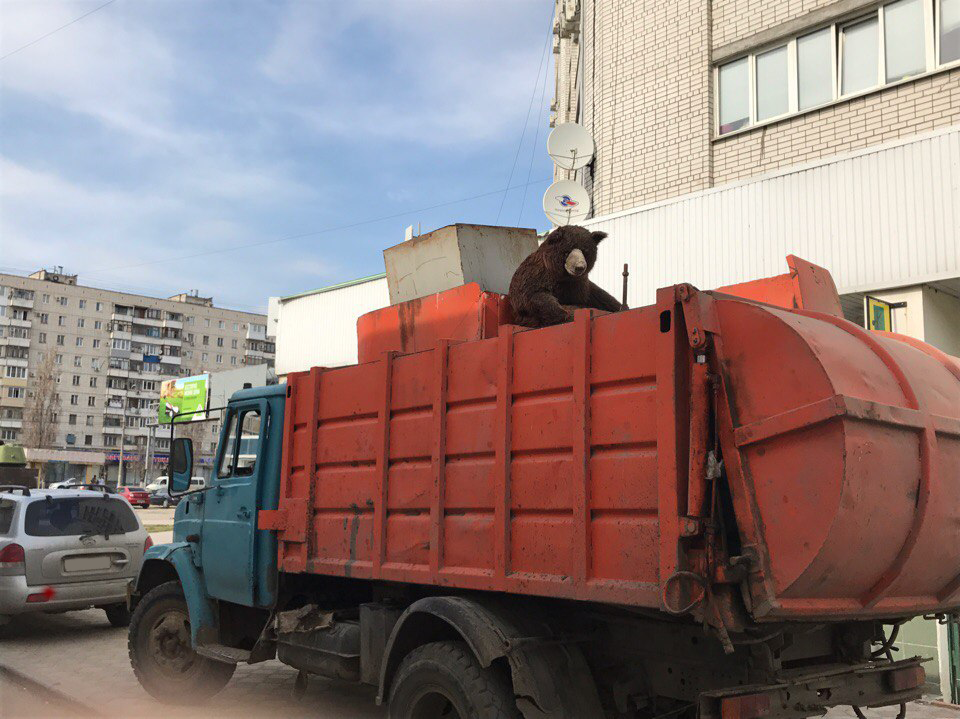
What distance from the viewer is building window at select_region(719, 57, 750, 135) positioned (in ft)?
38.8

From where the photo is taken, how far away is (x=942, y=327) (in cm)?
874

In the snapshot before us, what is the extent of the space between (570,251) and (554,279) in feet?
0.74

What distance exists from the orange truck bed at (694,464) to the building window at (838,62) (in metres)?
7.70

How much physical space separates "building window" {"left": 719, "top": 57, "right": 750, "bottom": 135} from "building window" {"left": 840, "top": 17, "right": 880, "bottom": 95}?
1354 millimetres

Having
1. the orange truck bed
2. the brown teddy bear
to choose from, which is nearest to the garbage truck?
the orange truck bed

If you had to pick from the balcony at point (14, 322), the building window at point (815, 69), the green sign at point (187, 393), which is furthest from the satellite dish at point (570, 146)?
the balcony at point (14, 322)

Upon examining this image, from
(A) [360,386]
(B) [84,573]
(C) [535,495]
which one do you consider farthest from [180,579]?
(C) [535,495]

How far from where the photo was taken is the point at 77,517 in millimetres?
9023

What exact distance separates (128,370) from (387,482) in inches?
3563

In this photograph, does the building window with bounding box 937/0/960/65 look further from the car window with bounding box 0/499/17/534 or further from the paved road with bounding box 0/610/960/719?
the car window with bounding box 0/499/17/534

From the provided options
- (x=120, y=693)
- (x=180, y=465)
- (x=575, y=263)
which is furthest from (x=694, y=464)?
(x=120, y=693)

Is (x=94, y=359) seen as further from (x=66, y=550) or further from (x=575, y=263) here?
(x=575, y=263)

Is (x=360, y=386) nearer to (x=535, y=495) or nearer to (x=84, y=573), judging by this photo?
(x=535, y=495)

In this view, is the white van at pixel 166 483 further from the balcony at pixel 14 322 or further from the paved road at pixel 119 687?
the balcony at pixel 14 322
